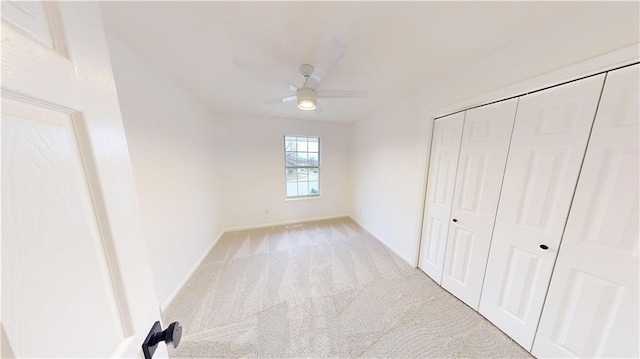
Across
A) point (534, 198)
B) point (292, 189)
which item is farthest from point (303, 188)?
point (534, 198)

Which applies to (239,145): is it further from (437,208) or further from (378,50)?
(437,208)

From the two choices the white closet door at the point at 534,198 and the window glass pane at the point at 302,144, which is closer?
the white closet door at the point at 534,198

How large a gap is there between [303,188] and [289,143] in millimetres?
972

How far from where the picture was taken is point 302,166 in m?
3.80

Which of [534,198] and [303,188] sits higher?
[534,198]

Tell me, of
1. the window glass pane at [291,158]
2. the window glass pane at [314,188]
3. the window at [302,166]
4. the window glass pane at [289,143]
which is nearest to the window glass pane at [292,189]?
the window at [302,166]

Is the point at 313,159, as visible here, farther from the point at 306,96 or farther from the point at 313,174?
the point at 306,96

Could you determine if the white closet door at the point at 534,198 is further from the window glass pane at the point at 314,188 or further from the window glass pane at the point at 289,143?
the window glass pane at the point at 289,143

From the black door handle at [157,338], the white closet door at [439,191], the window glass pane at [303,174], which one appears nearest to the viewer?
the black door handle at [157,338]

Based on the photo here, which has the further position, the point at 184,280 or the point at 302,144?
the point at 302,144

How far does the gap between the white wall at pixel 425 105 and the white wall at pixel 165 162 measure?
8.66 ft

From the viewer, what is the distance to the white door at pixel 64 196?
0.29m

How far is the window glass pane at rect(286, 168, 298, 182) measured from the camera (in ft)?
12.2

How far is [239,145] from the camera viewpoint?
3.24 meters
